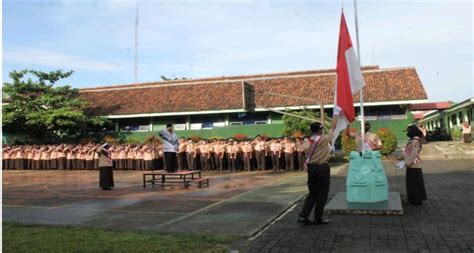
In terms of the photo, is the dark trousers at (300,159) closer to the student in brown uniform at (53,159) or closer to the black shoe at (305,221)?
the black shoe at (305,221)

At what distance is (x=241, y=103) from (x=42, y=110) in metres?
12.1

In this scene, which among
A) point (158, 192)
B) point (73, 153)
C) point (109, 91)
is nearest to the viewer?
point (158, 192)

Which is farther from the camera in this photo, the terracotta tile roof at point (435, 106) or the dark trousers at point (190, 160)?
the terracotta tile roof at point (435, 106)

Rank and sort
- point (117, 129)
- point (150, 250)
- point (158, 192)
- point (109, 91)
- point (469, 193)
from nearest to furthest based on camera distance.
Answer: point (150, 250), point (469, 193), point (158, 192), point (117, 129), point (109, 91)

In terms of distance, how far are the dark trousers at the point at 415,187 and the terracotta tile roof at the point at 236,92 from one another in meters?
19.2

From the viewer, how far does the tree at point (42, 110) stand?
27.2m

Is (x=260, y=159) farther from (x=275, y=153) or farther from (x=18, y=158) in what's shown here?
(x=18, y=158)

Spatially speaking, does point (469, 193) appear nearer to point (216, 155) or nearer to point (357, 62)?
point (357, 62)

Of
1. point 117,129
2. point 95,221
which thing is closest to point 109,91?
point 117,129

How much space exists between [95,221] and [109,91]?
103ft

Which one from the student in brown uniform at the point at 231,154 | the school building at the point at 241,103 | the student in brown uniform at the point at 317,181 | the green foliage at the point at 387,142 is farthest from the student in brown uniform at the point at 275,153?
the student in brown uniform at the point at 317,181

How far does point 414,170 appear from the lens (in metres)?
9.21

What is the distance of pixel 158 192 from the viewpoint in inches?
485

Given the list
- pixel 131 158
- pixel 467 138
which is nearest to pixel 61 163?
pixel 131 158
